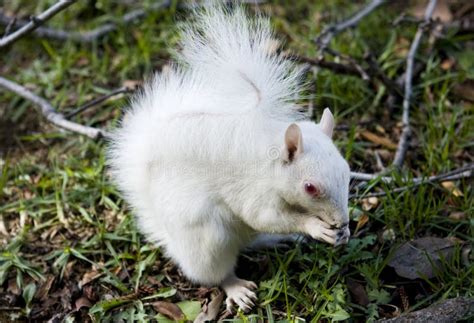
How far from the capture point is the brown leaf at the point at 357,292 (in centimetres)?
317

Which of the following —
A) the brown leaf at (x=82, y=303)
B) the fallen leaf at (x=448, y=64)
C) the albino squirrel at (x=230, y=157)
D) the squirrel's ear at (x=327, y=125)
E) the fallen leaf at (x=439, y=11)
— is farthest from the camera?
the fallen leaf at (x=439, y=11)

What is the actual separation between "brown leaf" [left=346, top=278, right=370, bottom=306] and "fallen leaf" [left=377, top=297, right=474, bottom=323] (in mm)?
287

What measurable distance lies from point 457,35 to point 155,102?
2.79 meters

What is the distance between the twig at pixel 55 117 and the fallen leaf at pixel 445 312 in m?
2.03

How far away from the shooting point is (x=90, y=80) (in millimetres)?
4977

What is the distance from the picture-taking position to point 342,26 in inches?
189

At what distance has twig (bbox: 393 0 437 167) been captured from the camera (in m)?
3.91

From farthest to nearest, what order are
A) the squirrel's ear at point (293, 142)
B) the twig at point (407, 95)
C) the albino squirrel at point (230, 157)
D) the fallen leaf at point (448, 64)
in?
the fallen leaf at point (448, 64), the twig at point (407, 95), the albino squirrel at point (230, 157), the squirrel's ear at point (293, 142)

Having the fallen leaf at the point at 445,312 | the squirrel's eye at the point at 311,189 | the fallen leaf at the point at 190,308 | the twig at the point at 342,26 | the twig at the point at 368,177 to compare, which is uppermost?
the twig at the point at 342,26

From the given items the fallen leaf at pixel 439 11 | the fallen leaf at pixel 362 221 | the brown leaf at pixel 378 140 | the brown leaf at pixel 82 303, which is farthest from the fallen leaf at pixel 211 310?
the fallen leaf at pixel 439 11

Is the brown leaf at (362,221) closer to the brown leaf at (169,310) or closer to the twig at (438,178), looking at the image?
the twig at (438,178)

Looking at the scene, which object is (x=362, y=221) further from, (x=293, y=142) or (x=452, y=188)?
(x=293, y=142)

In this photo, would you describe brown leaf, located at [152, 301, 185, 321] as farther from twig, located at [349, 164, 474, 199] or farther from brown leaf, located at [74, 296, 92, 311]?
twig, located at [349, 164, 474, 199]

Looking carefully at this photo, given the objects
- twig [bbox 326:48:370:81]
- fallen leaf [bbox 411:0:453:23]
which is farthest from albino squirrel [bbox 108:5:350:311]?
fallen leaf [bbox 411:0:453:23]
